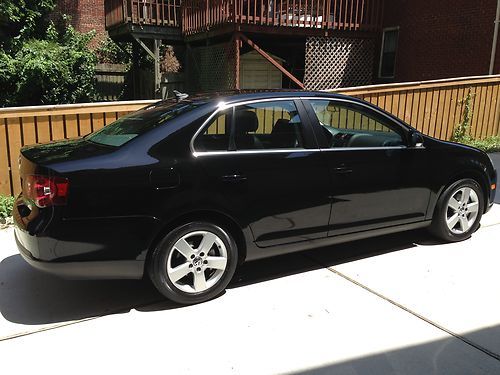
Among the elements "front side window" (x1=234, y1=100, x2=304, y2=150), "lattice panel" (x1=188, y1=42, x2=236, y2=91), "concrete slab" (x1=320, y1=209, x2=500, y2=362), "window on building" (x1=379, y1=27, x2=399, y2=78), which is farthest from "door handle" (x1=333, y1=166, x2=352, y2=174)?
"window on building" (x1=379, y1=27, x2=399, y2=78)

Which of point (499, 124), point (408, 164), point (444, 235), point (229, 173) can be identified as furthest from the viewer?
point (499, 124)

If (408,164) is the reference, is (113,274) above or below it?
below

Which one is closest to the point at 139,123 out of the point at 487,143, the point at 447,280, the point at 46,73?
the point at 447,280

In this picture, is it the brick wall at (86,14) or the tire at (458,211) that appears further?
the brick wall at (86,14)

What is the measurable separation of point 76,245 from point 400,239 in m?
3.28

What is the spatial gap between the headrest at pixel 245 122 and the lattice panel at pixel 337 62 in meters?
9.87

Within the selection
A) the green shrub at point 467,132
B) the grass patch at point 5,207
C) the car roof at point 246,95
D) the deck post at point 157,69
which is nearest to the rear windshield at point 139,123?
the car roof at point 246,95

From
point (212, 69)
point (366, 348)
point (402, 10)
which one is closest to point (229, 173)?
point (366, 348)

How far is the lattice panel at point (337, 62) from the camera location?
13.4 metres

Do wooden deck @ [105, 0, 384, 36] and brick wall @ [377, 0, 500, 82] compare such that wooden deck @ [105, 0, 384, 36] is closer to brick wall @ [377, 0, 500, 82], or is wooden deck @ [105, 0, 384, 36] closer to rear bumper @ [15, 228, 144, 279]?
brick wall @ [377, 0, 500, 82]

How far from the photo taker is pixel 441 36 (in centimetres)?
1326

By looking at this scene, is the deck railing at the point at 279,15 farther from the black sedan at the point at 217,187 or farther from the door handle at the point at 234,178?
the door handle at the point at 234,178

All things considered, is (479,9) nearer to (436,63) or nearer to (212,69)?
(436,63)

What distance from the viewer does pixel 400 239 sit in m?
5.02
